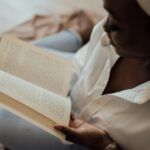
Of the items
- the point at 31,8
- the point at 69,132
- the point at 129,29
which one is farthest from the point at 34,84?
the point at 31,8

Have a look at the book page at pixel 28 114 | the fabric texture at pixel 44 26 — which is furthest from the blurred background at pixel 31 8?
the book page at pixel 28 114

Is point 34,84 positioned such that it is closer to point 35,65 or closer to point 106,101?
point 35,65

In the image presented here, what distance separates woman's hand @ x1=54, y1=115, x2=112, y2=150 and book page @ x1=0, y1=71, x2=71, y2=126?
3 centimetres

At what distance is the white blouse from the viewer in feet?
2.77

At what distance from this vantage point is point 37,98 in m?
0.88

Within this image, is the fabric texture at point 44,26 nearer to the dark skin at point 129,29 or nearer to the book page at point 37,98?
the book page at point 37,98

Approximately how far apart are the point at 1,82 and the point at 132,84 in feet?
1.12

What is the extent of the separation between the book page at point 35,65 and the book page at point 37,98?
8 cm

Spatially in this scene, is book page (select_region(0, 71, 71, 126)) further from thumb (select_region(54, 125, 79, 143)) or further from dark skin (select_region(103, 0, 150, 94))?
dark skin (select_region(103, 0, 150, 94))

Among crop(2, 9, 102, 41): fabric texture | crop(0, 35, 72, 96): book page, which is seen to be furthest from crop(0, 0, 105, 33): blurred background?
crop(0, 35, 72, 96): book page

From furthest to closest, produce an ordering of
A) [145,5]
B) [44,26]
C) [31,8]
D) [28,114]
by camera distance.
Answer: [31,8] < [44,26] < [28,114] < [145,5]

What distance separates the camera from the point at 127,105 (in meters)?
0.88

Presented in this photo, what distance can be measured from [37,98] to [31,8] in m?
1.47

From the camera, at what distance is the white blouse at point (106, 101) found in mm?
844
